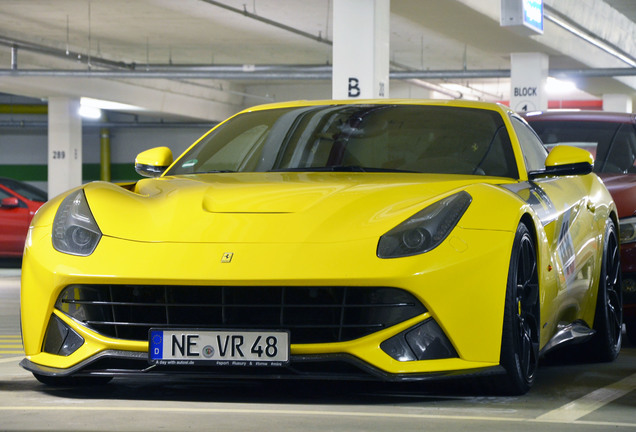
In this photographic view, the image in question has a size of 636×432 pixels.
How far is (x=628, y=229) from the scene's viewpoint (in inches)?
255

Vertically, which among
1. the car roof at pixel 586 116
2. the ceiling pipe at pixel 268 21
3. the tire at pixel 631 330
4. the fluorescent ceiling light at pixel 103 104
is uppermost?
the ceiling pipe at pixel 268 21

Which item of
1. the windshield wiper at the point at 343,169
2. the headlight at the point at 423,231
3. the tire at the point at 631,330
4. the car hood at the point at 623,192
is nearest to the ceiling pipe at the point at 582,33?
the car hood at the point at 623,192

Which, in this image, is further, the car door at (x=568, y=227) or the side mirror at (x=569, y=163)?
the side mirror at (x=569, y=163)

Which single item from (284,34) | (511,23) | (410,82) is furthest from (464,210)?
(410,82)

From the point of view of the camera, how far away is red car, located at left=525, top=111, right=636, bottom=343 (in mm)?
6469

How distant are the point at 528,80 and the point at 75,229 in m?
20.6

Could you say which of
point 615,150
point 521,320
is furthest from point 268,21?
point 521,320

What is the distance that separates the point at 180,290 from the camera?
389 centimetres

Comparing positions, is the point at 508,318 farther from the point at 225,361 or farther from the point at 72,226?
the point at 72,226

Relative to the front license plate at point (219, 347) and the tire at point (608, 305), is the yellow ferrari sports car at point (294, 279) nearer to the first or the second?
the front license plate at point (219, 347)

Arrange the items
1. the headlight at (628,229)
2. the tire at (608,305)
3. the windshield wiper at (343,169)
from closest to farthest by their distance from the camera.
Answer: the windshield wiper at (343,169), the tire at (608,305), the headlight at (628,229)

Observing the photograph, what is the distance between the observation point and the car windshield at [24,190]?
16547 mm

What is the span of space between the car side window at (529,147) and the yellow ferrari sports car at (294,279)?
1.79 ft

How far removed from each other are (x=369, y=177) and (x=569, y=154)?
1.02m
